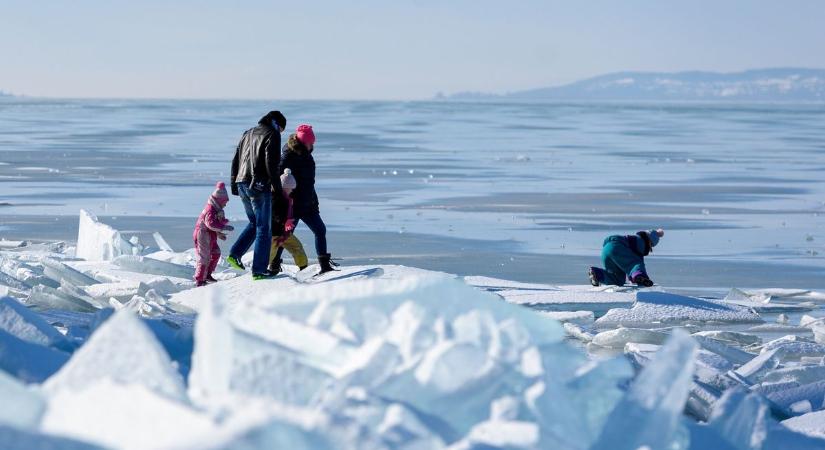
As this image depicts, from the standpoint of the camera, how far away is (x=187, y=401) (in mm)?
1849

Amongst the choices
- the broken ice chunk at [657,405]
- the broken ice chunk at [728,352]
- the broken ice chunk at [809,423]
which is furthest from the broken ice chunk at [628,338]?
the broken ice chunk at [657,405]

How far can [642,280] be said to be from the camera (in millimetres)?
9062

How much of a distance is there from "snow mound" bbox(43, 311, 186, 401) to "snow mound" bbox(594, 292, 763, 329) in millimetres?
5206

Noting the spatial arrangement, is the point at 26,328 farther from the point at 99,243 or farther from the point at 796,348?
the point at 99,243

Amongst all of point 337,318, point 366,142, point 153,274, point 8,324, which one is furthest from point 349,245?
point 366,142

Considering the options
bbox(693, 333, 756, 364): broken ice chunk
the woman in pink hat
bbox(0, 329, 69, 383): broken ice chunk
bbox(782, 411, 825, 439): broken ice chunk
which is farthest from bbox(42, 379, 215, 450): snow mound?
the woman in pink hat

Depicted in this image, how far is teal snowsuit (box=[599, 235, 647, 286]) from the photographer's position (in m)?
9.17

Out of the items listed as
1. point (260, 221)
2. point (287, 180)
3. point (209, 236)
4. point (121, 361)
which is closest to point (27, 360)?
point (121, 361)

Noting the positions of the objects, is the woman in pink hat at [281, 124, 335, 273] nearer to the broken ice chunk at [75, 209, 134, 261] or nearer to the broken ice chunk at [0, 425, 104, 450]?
the broken ice chunk at [75, 209, 134, 261]

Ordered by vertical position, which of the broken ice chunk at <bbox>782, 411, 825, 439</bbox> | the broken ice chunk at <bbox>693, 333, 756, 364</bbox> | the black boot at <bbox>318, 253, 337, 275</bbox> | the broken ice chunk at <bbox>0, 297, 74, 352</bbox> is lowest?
the black boot at <bbox>318, 253, 337, 275</bbox>

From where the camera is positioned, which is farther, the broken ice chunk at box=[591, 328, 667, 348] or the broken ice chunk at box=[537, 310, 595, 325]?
the broken ice chunk at box=[537, 310, 595, 325]

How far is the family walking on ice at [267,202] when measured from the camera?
334 inches

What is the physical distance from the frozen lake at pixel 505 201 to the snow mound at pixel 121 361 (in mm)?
7670

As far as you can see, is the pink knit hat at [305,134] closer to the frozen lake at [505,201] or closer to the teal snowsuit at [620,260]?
the frozen lake at [505,201]
